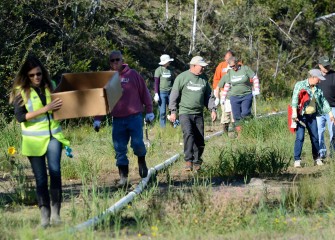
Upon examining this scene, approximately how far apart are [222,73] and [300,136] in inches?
220

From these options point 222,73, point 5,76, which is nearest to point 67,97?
point 5,76

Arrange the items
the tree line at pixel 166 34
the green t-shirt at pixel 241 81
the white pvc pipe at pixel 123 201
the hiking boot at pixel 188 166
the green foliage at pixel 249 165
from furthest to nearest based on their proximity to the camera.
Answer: the tree line at pixel 166 34, the green t-shirt at pixel 241 81, the hiking boot at pixel 188 166, the green foliage at pixel 249 165, the white pvc pipe at pixel 123 201

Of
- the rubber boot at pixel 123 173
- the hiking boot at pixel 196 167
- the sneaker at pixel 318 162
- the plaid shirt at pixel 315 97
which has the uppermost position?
the plaid shirt at pixel 315 97

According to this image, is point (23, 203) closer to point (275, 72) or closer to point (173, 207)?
point (173, 207)

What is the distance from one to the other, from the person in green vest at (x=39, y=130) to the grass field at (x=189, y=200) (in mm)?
261

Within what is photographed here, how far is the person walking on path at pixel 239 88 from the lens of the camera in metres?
17.7

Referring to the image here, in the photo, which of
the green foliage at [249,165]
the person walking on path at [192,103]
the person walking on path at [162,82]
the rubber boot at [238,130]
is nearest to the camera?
the green foliage at [249,165]

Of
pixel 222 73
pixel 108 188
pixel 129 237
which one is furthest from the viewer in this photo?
pixel 222 73

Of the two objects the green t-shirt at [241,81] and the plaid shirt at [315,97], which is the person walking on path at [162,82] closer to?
the green t-shirt at [241,81]

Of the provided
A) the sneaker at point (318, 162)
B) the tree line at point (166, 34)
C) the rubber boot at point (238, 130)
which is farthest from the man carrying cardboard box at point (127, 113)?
the tree line at point (166, 34)

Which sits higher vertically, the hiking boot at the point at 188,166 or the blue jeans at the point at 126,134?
the blue jeans at the point at 126,134

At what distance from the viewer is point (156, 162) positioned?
14.2 m

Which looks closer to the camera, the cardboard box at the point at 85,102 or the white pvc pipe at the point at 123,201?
the white pvc pipe at the point at 123,201

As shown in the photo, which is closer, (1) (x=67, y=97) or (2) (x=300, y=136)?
(1) (x=67, y=97)
